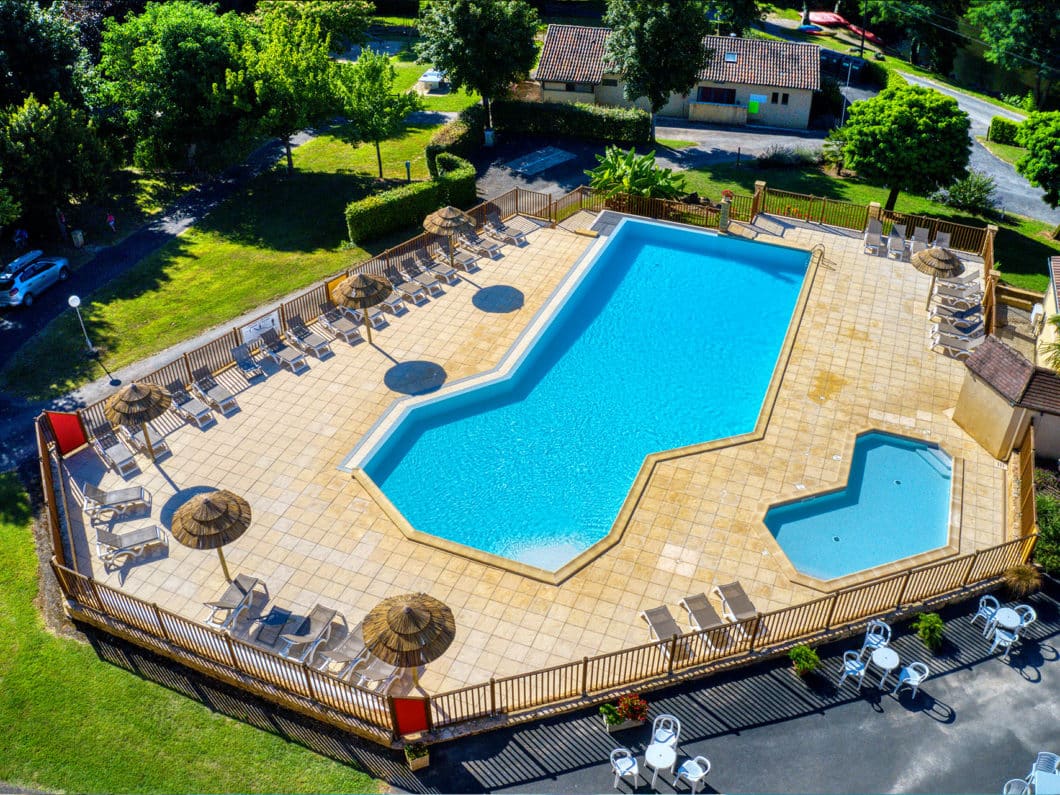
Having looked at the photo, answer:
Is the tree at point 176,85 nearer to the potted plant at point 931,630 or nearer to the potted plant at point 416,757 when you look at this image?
the potted plant at point 416,757

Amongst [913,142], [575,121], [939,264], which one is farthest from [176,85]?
[939,264]

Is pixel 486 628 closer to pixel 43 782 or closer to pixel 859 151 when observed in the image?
pixel 43 782

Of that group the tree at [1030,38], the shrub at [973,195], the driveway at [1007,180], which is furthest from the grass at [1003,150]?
the tree at [1030,38]

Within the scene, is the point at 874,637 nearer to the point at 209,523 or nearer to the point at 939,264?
the point at 209,523

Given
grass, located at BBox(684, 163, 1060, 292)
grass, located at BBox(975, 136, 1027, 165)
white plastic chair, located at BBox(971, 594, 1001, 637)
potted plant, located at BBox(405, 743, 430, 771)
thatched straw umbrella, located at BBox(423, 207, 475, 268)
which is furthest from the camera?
grass, located at BBox(975, 136, 1027, 165)

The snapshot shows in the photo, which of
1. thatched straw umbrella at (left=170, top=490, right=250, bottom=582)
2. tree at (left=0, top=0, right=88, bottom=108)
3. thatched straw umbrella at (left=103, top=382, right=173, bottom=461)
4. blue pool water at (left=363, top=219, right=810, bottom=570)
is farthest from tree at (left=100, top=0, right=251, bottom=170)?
thatched straw umbrella at (left=170, top=490, right=250, bottom=582)

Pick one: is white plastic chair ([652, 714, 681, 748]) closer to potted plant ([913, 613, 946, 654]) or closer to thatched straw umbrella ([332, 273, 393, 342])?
potted plant ([913, 613, 946, 654])
